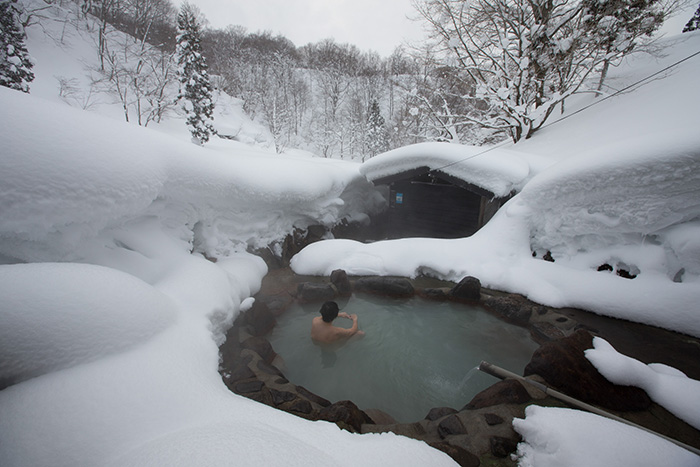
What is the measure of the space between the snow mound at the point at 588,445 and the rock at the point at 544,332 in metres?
1.88

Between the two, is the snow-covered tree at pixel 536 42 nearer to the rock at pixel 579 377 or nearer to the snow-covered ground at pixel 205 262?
the snow-covered ground at pixel 205 262

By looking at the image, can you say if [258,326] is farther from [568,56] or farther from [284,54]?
[284,54]

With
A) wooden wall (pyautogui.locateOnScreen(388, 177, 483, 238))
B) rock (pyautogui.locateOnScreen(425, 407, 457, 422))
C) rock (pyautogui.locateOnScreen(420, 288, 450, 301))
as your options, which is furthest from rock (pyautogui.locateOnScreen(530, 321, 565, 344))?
wooden wall (pyautogui.locateOnScreen(388, 177, 483, 238))

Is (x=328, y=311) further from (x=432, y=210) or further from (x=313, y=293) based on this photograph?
(x=432, y=210)

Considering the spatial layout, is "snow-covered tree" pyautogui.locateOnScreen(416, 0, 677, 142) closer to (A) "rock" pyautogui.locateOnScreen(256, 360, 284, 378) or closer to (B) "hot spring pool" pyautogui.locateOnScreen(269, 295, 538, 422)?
(B) "hot spring pool" pyautogui.locateOnScreen(269, 295, 538, 422)

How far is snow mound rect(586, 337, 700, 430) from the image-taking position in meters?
2.17

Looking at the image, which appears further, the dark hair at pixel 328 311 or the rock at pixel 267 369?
the dark hair at pixel 328 311

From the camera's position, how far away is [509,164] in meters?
6.13

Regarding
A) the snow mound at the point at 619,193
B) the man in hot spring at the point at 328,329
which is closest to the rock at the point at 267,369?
the man in hot spring at the point at 328,329

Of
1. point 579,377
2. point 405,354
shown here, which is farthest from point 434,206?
point 579,377

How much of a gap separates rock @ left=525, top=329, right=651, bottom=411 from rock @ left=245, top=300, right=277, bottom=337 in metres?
3.56

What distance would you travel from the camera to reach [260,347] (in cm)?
344

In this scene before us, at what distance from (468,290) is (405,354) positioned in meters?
1.64

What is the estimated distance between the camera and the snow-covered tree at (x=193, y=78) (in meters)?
12.9
